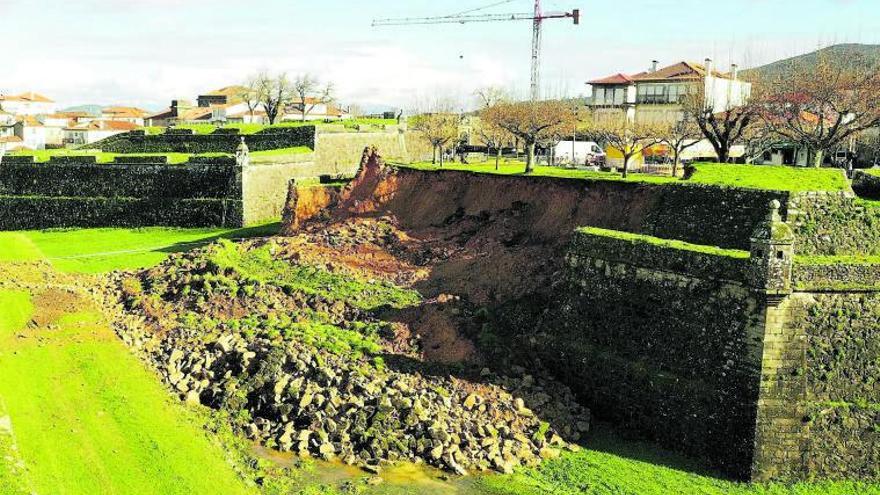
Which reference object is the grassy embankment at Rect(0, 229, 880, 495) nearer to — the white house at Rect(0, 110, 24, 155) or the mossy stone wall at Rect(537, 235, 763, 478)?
the mossy stone wall at Rect(537, 235, 763, 478)

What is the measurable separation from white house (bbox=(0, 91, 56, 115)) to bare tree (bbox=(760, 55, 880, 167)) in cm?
13357

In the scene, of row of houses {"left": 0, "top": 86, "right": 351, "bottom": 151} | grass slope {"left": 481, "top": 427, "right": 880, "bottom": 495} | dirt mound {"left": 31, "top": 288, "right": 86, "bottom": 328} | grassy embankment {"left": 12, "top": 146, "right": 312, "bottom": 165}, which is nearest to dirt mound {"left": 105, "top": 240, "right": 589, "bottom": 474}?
grass slope {"left": 481, "top": 427, "right": 880, "bottom": 495}

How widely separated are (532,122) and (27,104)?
419 feet

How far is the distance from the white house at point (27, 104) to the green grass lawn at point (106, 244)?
9483 centimetres

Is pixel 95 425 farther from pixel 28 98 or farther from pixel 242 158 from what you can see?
pixel 28 98

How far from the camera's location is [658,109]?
228 feet

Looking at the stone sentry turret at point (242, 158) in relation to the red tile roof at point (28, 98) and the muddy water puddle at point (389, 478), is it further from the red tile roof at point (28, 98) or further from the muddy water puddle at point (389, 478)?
the red tile roof at point (28, 98)

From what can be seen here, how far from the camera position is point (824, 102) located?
41.2 meters

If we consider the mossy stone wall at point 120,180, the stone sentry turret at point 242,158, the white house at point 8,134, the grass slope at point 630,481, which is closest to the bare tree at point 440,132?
the stone sentry turret at point 242,158

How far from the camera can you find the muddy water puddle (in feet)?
75.1

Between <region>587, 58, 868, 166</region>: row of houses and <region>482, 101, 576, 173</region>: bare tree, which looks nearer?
<region>482, 101, 576, 173</region>: bare tree

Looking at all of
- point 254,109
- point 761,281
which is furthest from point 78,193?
point 761,281

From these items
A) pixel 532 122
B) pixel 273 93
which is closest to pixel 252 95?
pixel 273 93

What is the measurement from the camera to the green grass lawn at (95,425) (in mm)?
21188
